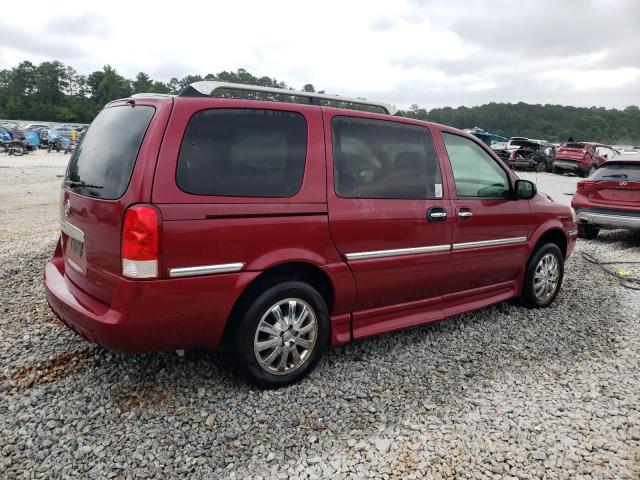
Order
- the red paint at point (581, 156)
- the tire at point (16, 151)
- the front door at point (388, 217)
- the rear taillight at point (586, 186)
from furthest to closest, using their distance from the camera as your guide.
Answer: the tire at point (16, 151), the red paint at point (581, 156), the rear taillight at point (586, 186), the front door at point (388, 217)

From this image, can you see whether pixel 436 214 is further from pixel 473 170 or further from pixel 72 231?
pixel 72 231

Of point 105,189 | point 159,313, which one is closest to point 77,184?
point 105,189

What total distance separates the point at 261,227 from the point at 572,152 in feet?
78.2

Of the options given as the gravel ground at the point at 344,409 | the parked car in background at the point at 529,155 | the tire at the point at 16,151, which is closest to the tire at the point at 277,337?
the gravel ground at the point at 344,409

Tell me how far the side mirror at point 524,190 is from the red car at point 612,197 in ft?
14.5

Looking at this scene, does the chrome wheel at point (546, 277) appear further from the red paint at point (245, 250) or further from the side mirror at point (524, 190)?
the red paint at point (245, 250)

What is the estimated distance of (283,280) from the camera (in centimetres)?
314

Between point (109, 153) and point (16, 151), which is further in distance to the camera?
point (16, 151)

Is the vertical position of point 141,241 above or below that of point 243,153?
below

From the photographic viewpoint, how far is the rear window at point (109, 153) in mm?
2760

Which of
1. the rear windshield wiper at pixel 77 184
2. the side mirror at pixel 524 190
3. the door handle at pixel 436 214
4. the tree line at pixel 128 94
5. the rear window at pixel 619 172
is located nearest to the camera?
the rear windshield wiper at pixel 77 184

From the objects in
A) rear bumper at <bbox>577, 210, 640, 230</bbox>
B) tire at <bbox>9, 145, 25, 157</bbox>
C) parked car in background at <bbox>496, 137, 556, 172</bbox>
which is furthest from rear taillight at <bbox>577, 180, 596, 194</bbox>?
tire at <bbox>9, 145, 25, 157</bbox>

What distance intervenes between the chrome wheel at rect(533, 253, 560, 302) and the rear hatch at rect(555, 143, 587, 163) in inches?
800

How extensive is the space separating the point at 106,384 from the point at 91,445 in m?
0.60
